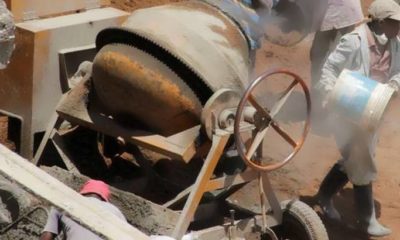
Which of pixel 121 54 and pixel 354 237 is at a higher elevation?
pixel 121 54

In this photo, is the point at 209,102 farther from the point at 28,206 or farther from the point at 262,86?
the point at 262,86

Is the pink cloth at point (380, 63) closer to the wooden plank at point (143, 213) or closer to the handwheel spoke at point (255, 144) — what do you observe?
the handwheel spoke at point (255, 144)

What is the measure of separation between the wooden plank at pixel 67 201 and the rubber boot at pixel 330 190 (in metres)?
4.33

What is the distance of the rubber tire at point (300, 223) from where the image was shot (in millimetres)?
6000

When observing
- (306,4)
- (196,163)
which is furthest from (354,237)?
(306,4)

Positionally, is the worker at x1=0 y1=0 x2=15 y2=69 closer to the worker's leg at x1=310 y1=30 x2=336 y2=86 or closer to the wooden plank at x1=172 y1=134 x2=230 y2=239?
the wooden plank at x1=172 y1=134 x2=230 y2=239

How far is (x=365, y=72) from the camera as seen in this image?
645 cm

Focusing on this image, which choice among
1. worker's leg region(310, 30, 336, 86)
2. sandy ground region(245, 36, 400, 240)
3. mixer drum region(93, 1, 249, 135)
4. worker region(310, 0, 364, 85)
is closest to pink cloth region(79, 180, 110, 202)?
mixer drum region(93, 1, 249, 135)

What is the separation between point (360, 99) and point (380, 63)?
79 centimetres

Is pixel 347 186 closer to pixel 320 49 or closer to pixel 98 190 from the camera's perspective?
pixel 320 49

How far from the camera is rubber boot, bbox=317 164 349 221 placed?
23.1ft

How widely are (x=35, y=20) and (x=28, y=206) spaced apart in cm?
153

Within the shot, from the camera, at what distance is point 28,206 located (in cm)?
562

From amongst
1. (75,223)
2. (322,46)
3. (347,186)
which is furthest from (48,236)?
(322,46)
